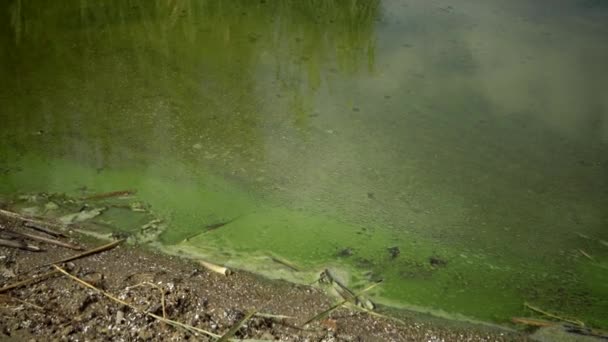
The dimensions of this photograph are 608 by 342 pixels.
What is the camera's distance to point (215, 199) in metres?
2.16

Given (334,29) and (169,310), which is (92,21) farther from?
(169,310)

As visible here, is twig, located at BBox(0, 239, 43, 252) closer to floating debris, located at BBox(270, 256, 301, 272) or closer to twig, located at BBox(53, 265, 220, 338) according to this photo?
twig, located at BBox(53, 265, 220, 338)

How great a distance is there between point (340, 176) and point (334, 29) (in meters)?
1.41

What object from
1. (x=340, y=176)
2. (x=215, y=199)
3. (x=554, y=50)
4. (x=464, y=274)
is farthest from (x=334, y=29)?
(x=464, y=274)

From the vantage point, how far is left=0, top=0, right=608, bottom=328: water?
194cm

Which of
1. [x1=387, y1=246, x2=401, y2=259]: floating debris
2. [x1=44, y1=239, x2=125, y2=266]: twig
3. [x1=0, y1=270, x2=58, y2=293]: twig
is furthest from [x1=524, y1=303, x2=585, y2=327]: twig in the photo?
[x1=0, y1=270, x2=58, y2=293]: twig

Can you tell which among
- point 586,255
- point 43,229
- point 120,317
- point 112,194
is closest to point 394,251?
point 586,255

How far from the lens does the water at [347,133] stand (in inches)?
76.5

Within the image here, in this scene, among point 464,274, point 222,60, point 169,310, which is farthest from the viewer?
point 222,60

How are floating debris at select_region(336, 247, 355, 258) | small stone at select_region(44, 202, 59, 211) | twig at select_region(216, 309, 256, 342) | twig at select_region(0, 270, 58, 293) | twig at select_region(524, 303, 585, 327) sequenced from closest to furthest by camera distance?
twig at select_region(216, 309, 256, 342) < twig at select_region(0, 270, 58, 293) < twig at select_region(524, 303, 585, 327) < floating debris at select_region(336, 247, 355, 258) < small stone at select_region(44, 202, 59, 211)

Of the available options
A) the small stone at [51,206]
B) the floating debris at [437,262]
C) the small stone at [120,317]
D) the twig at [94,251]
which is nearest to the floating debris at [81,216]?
the small stone at [51,206]

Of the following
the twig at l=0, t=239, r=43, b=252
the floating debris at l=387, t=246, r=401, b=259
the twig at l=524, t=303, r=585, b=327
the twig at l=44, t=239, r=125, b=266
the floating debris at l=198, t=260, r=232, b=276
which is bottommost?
the twig at l=524, t=303, r=585, b=327

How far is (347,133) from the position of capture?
2.56 m

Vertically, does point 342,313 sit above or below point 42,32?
below
